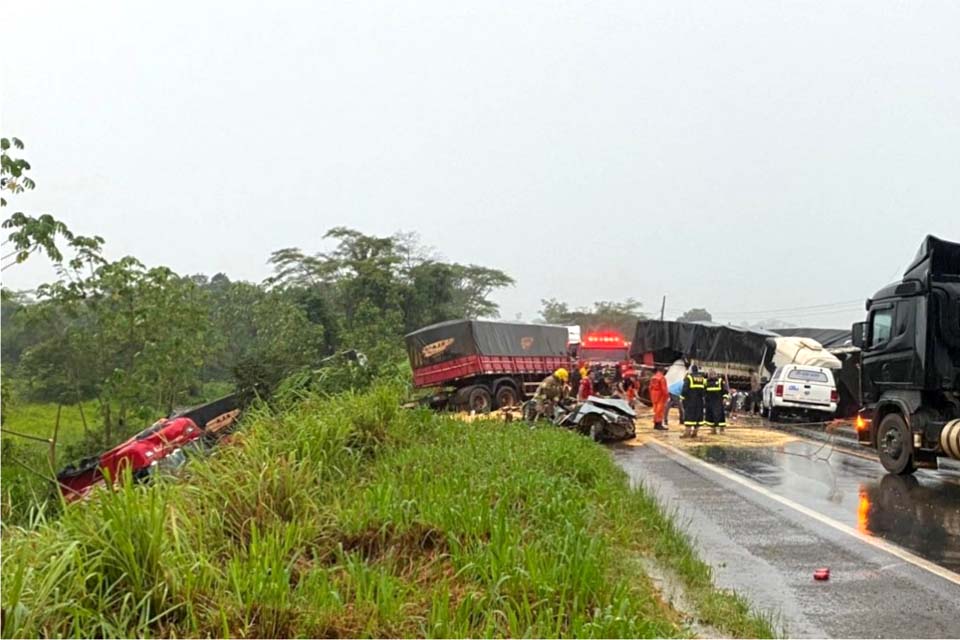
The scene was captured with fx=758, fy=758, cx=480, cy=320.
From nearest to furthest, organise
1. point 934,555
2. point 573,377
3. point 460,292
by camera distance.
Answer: point 934,555 → point 573,377 → point 460,292

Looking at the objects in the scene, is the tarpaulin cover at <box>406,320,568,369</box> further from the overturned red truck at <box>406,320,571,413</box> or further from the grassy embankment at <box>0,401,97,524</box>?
the grassy embankment at <box>0,401,97,524</box>

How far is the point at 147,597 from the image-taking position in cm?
365

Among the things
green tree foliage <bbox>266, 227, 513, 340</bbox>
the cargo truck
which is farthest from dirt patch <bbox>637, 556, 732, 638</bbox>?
green tree foliage <bbox>266, 227, 513, 340</bbox>

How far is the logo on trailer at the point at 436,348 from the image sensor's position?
85.6 ft

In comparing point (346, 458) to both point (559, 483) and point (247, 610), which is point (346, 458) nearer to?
point (559, 483)

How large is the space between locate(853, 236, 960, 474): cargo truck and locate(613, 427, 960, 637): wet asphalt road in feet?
1.84

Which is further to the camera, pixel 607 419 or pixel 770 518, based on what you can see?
pixel 607 419

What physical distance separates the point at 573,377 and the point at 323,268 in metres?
30.9

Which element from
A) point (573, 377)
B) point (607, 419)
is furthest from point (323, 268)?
point (607, 419)

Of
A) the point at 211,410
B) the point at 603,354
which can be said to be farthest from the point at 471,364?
the point at 211,410

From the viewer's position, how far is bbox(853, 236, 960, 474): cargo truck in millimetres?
10680

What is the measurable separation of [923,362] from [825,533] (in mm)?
4451

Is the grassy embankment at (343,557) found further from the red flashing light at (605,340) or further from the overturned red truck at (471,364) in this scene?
the red flashing light at (605,340)

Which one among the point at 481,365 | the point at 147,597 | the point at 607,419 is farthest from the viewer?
the point at 481,365
